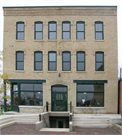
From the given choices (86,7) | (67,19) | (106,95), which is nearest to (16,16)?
(67,19)

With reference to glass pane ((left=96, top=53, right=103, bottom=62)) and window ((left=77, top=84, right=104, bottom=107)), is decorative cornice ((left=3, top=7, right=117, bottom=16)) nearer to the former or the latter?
glass pane ((left=96, top=53, right=103, bottom=62))

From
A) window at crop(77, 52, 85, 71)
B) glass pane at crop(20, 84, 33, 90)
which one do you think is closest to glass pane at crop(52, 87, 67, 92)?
glass pane at crop(20, 84, 33, 90)

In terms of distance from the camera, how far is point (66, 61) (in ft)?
69.2

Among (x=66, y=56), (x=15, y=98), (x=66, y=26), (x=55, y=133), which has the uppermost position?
(x=66, y=26)

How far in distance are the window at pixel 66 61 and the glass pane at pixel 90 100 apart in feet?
10.9

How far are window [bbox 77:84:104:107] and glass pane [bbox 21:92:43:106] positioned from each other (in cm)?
408

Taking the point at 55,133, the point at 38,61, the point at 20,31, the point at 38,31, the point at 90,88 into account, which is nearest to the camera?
the point at 55,133

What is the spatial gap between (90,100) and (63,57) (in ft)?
17.4

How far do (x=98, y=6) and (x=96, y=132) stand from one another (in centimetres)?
1300

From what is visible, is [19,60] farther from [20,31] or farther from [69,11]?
[69,11]

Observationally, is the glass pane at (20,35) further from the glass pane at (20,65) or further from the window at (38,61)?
the glass pane at (20,65)

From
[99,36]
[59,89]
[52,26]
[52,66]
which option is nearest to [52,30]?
[52,26]

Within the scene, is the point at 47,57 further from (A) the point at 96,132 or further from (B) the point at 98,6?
(A) the point at 96,132

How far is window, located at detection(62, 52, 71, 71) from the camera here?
830 inches
